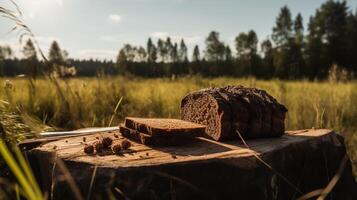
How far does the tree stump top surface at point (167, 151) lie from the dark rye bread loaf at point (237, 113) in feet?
0.23

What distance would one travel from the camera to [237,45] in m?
51.4

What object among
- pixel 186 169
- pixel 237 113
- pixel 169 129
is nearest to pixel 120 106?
pixel 237 113

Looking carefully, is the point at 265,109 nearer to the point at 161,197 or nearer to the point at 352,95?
the point at 161,197

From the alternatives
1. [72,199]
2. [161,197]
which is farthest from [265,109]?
[72,199]

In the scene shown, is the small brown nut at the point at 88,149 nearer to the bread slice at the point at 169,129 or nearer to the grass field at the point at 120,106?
the bread slice at the point at 169,129

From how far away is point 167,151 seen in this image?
1.97 m

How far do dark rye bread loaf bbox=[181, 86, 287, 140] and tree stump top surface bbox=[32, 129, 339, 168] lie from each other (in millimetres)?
71

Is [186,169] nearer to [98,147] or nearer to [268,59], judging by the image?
[98,147]

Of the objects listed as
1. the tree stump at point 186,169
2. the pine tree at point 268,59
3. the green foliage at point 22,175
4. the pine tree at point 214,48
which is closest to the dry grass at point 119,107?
the tree stump at point 186,169

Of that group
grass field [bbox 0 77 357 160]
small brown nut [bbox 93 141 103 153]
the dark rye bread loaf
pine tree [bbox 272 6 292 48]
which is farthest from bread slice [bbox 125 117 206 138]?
pine tree [bbox 272 6 292 48]

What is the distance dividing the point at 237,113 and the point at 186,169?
2.18ft

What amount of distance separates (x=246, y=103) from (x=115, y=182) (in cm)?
102

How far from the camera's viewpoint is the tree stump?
170 centimetres

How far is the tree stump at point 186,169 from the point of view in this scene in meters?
1.70
